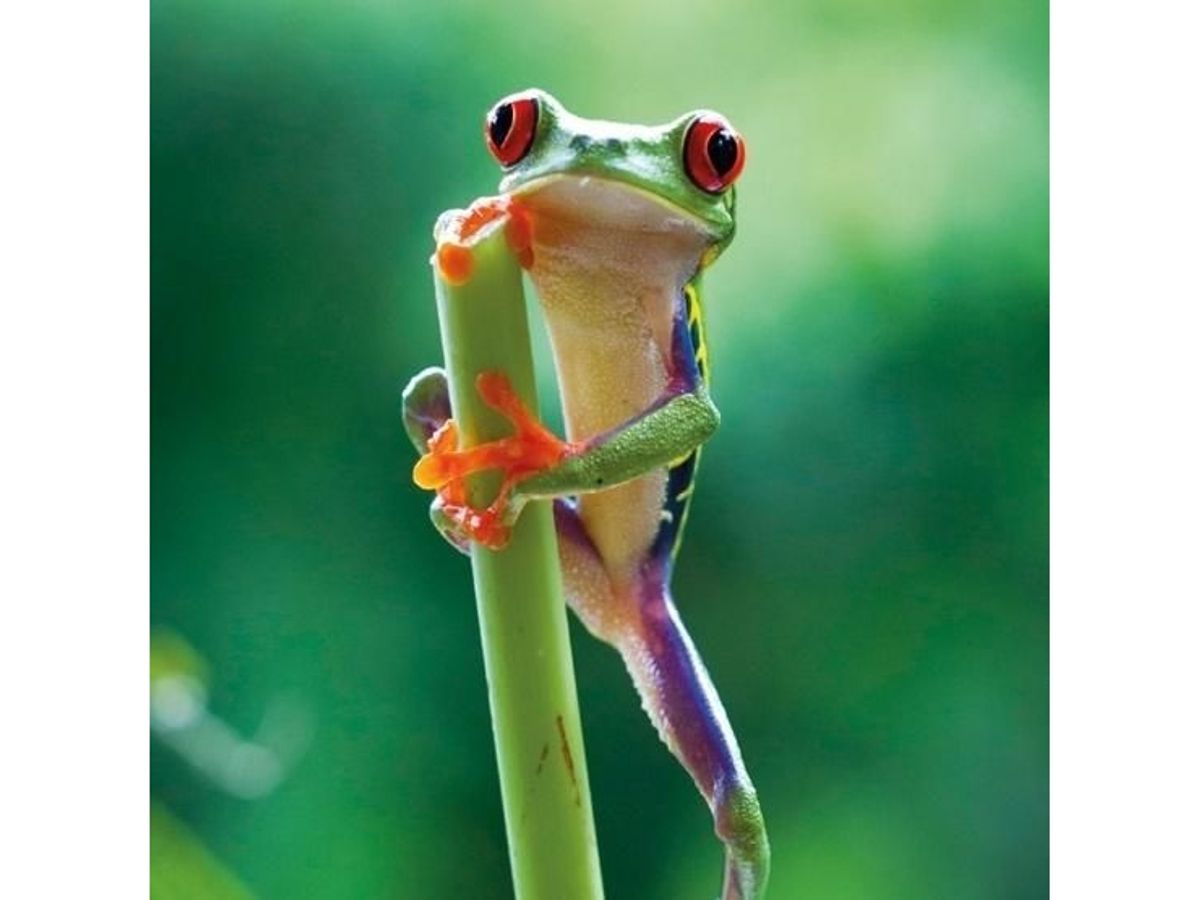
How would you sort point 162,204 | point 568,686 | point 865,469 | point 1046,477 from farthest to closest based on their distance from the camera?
1. point 865,469
2. point 1046,477
3. point 162,204
4. point 568,686

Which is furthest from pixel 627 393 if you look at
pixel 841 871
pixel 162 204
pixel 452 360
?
pixel 841 871

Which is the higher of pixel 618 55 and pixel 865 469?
pixel 618 55

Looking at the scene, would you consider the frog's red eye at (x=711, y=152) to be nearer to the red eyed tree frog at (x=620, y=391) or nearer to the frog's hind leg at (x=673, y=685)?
the red eyed tree frog at (x=620, y=391)

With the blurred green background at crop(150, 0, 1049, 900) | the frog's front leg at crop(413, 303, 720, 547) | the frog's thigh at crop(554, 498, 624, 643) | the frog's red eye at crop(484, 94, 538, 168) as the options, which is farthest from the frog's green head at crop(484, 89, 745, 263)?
the blurred green background at crop(150, 0, 1049, 900)

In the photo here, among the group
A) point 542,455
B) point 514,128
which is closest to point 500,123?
point 514,128

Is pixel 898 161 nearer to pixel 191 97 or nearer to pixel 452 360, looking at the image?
pixel 191 97

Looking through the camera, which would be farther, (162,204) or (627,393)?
(162,204)

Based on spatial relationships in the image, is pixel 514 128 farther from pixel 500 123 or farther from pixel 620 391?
pixel 620 391

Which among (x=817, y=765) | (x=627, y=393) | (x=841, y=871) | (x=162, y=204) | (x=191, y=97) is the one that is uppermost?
(x=191, y=97)
